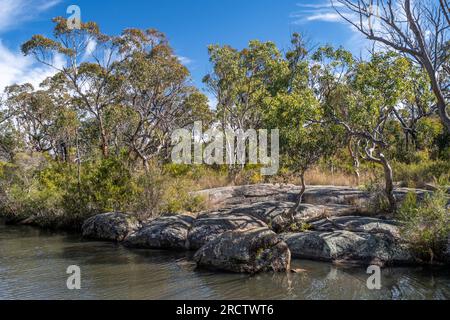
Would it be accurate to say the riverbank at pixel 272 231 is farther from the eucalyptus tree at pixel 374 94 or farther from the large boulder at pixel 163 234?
the eucalyptus tree at pixel 374 94

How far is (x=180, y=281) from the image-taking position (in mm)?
9148

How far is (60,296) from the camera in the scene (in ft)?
27.1

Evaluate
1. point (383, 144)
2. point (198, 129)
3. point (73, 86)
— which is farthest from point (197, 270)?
point (198, 129)

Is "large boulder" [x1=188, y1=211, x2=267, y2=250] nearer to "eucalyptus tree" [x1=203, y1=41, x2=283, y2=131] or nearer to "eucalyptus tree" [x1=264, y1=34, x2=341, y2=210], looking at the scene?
"eucalyptus tree" [x1=264, y1=34, x2=341, y2=210]

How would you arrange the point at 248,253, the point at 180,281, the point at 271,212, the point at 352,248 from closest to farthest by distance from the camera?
the point at 180,281
the point at 248,253
the point at 352,248
the point at 271,212

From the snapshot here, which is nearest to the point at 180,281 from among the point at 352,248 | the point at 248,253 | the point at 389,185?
the point at 248,253

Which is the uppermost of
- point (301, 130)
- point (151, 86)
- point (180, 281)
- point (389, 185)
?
point (151, 86)

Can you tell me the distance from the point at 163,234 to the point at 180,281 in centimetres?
392

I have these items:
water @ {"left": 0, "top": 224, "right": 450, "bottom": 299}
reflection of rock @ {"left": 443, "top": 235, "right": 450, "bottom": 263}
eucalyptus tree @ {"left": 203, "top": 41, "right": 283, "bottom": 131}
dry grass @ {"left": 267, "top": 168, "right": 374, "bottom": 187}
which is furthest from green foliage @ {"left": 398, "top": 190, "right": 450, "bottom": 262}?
eucalyptus tree @ {"left": 203, "top": 41, "right": 283, "bottom": 131}

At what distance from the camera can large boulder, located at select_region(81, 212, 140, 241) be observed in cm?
1431

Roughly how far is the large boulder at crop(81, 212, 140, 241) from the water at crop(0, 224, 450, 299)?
235 cm

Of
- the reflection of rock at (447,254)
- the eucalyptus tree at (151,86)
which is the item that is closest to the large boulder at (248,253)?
the reflection of rock at (447,254)

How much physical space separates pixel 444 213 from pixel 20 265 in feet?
33.7

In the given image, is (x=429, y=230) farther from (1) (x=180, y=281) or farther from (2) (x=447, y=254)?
(1) (x=180, y=281)
